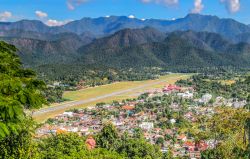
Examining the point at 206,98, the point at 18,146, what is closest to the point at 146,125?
the point at 206,98

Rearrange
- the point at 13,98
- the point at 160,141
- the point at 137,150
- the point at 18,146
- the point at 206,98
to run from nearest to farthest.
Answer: the point at 13,98 < the point at 18,146 < the point at 137,150 < the point at 160,141 < the point at 206,98

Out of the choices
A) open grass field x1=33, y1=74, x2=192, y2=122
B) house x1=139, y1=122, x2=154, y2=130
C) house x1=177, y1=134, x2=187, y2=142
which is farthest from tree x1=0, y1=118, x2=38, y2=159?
open grass field x1=33, y1=74, x2=192, y2=122

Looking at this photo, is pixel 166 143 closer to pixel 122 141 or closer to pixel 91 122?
pixel 122 141

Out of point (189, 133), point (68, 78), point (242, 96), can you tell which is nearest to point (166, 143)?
point (189, 133)

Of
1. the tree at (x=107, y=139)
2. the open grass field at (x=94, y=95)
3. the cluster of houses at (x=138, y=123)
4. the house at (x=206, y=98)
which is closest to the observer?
the tree at (x=107, y=139)

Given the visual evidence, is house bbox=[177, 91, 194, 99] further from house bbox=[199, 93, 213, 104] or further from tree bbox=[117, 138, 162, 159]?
tree bbox=[117, 138, 162, 159]

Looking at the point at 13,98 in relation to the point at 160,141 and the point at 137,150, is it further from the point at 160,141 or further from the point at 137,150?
the point at 160,141

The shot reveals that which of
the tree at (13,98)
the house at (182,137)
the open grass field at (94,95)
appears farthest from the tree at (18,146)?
the open grass field at (94,95)

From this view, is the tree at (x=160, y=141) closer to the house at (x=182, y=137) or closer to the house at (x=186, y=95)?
the house at (x=182, y=137)
